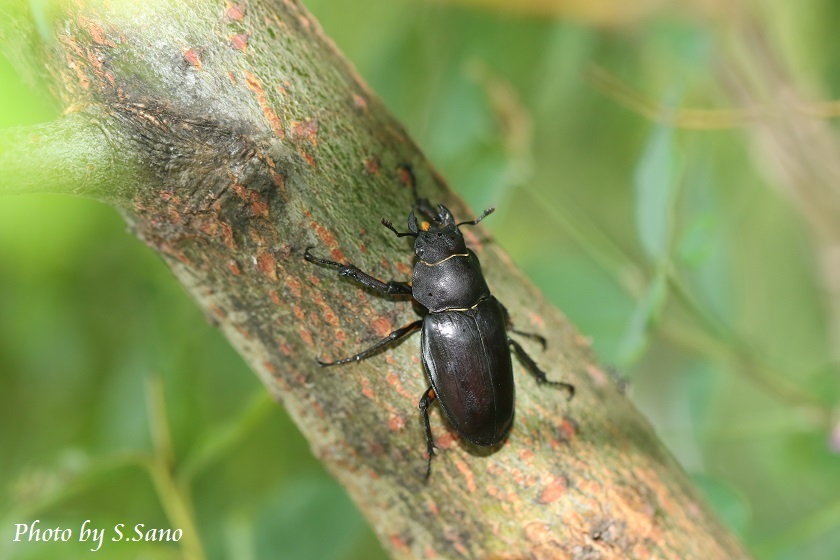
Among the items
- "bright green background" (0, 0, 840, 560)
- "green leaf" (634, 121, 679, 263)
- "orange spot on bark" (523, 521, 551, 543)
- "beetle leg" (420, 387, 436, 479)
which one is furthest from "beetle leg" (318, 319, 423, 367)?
"green leaf" (634, 121, 679, 263)

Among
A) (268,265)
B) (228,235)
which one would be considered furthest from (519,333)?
(228,235)

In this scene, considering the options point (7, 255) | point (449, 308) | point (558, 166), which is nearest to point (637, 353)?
point (449, 308)

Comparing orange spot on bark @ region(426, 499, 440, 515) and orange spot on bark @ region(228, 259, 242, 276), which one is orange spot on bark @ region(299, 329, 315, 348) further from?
orange spot on bark @ region(426, 499, 440, 515)

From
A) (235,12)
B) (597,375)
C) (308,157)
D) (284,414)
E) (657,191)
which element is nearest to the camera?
(235,12)

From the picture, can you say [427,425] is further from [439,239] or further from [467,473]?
[439,239]

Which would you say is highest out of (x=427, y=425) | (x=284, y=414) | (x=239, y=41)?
(x=284, y=414)
